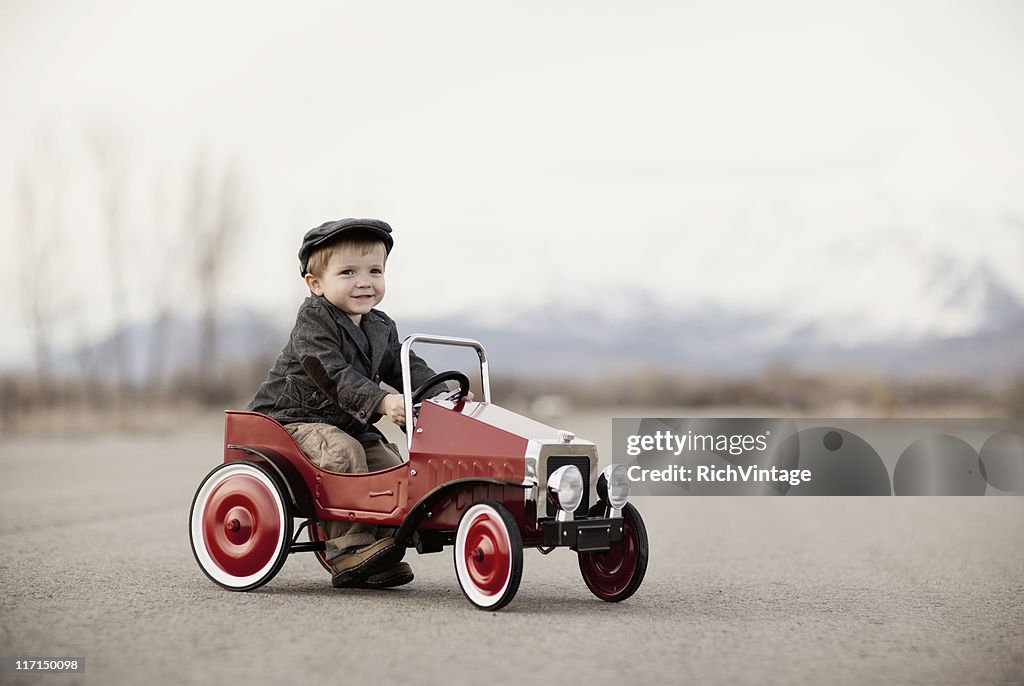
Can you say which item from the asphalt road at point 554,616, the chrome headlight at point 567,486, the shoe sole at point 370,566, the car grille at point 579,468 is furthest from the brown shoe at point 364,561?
the chrome headlight at point 567,486

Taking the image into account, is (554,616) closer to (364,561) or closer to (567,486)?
(567,486)

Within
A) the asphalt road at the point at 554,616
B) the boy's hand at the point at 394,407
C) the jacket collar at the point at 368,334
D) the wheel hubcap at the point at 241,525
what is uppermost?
the jacket collar at the point at 368,334

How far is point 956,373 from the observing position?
32.9m

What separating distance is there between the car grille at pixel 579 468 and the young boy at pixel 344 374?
2.73 ft

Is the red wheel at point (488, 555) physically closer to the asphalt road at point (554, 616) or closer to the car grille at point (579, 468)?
the asphalt road at point (554, 616)

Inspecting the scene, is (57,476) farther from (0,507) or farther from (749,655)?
(749,655)

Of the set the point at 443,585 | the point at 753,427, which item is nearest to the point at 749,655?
the point at 443,585

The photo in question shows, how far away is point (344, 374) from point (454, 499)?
2.84ft

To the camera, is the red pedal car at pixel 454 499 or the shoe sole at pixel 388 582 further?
the shoe sole at pixel 388 582

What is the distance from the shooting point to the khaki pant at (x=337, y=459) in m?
5.92

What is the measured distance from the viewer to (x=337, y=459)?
592cm

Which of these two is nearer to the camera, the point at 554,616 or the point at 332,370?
the point at 554,616

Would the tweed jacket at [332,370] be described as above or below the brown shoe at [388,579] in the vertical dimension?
above

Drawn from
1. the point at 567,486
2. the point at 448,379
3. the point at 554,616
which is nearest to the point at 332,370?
the point at 448,379
